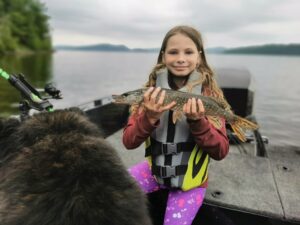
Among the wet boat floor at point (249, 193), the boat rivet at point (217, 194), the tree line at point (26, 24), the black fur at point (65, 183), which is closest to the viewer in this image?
the black fur at point (65, 183)

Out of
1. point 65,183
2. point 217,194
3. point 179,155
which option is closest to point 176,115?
point 179,155

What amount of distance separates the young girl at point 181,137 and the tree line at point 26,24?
201ft

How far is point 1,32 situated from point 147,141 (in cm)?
5899

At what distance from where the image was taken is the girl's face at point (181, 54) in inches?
114

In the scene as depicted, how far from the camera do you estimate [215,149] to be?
2.73 metres

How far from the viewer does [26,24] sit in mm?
79812

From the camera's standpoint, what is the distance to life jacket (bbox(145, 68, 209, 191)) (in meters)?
2.86

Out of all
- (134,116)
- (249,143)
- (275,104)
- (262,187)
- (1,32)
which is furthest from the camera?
(1,32)

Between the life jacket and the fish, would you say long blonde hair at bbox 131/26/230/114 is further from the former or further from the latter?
the fish

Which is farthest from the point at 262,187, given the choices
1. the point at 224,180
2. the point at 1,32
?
the point at 1,32

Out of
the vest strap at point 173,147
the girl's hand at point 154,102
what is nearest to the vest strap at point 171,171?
the vest strap at point 173,147

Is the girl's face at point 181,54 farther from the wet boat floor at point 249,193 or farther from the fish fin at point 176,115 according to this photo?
the wet boat floor at point 249,193

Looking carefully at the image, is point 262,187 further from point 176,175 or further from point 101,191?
point 101,191

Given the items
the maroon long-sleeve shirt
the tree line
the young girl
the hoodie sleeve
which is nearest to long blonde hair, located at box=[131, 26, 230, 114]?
the young girl
